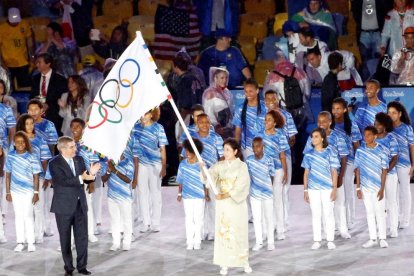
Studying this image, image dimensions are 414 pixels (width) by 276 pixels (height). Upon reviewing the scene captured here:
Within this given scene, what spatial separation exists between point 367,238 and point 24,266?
3975mm

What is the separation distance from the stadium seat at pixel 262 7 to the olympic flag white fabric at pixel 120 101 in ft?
26.4

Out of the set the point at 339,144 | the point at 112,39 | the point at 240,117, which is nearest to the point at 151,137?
the point at 240,117

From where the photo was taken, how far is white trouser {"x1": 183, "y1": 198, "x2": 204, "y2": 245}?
1628 cm

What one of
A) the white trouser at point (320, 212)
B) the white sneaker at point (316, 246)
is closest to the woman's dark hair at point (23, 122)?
the white trouser at point (320, 212)

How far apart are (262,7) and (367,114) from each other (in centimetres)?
560

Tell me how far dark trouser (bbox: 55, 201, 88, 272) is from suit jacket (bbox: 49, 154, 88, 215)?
3.0 inches

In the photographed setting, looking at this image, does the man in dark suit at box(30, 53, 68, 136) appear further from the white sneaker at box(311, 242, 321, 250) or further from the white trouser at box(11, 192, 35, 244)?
the white sneaker at box(311, 242, 321, 250)

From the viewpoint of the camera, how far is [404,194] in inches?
674

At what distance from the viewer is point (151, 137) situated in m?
17.2

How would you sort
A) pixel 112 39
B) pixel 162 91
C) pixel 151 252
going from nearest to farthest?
1. pixel 162 91
2. pixel 151 252
3. pixel 112 39

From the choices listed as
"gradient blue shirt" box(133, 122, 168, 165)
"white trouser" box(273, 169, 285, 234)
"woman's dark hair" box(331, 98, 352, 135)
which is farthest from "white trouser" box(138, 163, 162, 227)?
"woman's dark hair" box(331, 98, 352, 135)

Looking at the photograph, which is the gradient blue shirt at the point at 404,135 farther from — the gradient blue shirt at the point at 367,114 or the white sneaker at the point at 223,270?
the white sneaker at the point at 223,270

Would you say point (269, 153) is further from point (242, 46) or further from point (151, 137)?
point (242, 46)


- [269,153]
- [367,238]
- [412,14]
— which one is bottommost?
[367,238]
